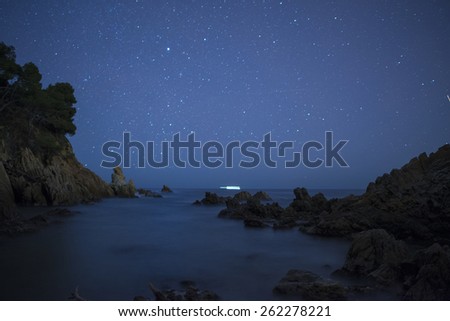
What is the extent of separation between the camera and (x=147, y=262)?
333 inches

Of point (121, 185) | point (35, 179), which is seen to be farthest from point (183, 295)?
point (121, 185)

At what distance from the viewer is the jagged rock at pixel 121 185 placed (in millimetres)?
51281

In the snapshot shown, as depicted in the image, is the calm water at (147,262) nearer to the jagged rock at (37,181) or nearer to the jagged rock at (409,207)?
the jagged rock at (409,207)

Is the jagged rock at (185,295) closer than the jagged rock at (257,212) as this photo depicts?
Yes

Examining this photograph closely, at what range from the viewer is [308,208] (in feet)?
72.5

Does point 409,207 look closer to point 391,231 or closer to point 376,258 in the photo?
point 391,231

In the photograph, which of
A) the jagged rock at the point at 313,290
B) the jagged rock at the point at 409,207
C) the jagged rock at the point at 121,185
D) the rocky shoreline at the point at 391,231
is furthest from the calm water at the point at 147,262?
the jagged rock at the point at 121,185

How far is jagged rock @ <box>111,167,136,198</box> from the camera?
51.3 m

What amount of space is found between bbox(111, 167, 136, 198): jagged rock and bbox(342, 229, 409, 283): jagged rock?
4799 cm

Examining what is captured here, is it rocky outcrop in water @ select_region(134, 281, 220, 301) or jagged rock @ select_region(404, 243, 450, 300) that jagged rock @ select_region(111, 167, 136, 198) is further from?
jagged rock @ select_region(404, 243, 450, 300)

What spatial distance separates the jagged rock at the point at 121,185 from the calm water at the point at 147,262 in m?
38.4

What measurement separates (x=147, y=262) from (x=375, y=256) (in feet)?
20.0

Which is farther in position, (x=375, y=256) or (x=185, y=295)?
(x=375, y=256)
